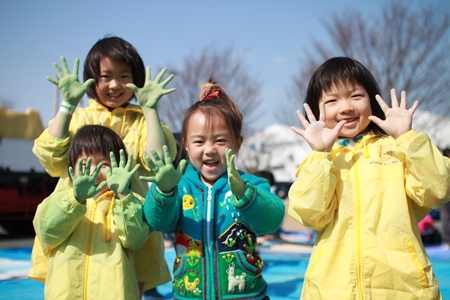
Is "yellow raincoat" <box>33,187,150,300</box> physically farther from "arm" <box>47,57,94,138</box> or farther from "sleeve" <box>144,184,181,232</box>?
"arm" <box>47,57,94,138</box>

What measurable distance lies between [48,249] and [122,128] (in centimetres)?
74

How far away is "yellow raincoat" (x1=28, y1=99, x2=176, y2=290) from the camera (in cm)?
238

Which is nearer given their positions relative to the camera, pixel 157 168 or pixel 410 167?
pixel 410 167

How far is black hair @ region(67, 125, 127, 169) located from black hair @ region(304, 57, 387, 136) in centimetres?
99

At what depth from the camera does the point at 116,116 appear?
2588 millimetres

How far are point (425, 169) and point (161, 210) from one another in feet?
3.52

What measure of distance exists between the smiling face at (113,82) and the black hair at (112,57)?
0.03 m

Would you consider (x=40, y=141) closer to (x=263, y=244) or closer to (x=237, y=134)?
(x=237, y=134)

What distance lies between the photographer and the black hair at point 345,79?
199cm

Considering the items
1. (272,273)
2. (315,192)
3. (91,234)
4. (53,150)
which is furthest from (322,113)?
(272,273)

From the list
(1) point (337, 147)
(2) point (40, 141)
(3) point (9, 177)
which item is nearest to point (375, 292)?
(1) point (337, 147)

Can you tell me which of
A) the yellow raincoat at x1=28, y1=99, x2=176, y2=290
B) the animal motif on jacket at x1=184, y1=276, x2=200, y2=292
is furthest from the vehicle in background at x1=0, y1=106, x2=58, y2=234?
the animal motif on jacket at x1=184, y1=276, x2=200, y2=292

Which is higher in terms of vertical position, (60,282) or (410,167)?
(410,167)

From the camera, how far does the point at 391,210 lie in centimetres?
177
